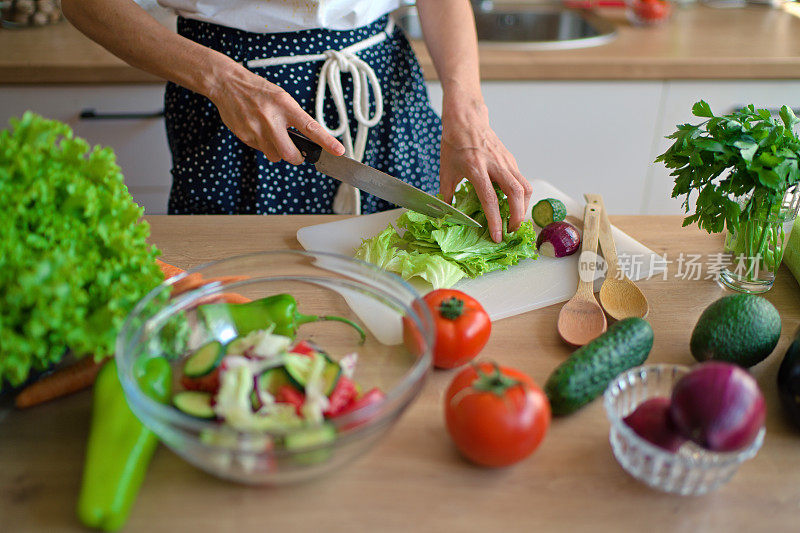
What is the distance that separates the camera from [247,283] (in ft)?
3.24

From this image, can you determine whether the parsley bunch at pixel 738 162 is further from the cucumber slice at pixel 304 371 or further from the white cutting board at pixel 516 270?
the cucumber slice at pixel 304 371

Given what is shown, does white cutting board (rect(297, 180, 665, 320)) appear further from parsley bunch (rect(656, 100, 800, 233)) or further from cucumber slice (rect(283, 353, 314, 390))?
cucumber slice (rect(283, 353, 314, 390))

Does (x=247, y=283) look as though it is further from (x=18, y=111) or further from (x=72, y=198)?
(x=18, y=111)

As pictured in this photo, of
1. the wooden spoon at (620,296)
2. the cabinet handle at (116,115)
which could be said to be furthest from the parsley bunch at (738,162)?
the cabinet handle at (116,115)

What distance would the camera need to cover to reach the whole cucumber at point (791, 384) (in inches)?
31.9

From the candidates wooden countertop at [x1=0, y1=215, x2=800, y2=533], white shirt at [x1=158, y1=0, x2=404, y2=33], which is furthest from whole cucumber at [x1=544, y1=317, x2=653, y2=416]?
white shirt at [x1=158, y1=0, x2=404, y2=33]

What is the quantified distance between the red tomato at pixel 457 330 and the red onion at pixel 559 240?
1.08ft

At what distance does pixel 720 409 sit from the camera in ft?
2.22

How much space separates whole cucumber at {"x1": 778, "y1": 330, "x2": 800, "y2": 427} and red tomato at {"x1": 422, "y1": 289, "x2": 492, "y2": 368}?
1.27 feet

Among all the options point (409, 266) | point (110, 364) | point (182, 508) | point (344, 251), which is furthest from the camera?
point (344, 251)

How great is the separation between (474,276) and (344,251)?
0.89 feet

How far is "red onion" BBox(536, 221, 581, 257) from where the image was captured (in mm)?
1208

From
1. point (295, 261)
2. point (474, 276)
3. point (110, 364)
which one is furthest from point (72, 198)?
point (474, 276)

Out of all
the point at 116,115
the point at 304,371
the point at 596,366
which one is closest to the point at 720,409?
the point at 596,366
